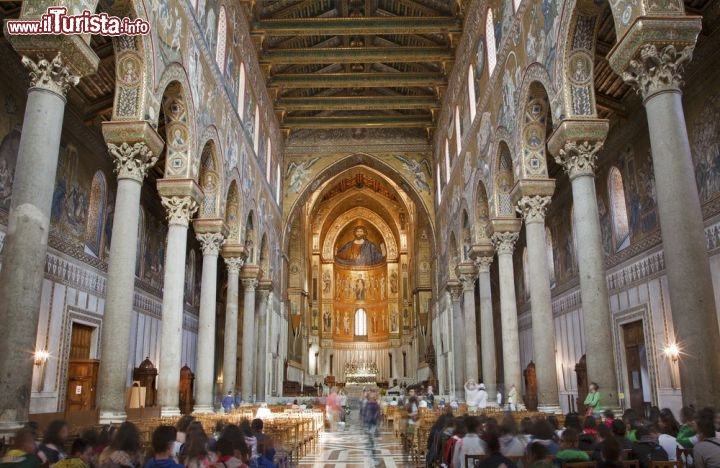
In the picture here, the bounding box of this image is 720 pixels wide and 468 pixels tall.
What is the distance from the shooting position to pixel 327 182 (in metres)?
37.3

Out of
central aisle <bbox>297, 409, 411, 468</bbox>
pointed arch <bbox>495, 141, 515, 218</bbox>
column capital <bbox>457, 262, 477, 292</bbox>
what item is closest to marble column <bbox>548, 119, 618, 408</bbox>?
central aisle <bbox>297, 409, 411, 468</bbox>

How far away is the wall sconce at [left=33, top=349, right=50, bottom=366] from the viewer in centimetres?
1550

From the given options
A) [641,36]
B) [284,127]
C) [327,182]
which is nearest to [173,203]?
[641,36]

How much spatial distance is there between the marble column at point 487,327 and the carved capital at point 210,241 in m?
8.92

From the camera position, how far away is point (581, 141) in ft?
39.7

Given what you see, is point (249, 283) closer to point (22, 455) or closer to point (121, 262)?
point (121, 262)

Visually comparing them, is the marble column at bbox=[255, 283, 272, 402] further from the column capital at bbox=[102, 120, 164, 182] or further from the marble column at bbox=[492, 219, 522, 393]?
the column capital at bbox=[102, 120, 164, 182]

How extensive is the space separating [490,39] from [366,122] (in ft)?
45.5

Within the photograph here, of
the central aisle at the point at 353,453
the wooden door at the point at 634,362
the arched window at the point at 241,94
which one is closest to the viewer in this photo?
the central aisle at the point at 353,453

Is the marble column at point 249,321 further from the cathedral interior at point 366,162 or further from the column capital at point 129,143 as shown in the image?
the column capital at point 129,143

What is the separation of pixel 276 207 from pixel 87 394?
16.3 metres

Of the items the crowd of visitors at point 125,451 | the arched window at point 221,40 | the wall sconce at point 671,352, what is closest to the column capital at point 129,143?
the crowd of visitors at point 125,451

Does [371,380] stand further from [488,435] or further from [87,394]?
[488,435]

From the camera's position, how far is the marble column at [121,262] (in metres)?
11.3
